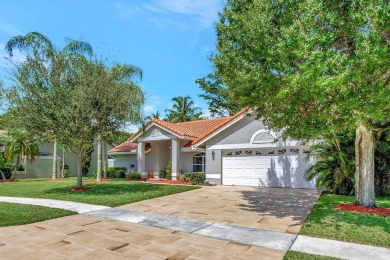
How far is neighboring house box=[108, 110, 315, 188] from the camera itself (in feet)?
53.1

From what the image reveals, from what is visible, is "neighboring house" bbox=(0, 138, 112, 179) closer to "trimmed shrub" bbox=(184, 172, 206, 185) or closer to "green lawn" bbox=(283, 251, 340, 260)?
"trimmed shrub" bbox=(184, 172, 206, 185)

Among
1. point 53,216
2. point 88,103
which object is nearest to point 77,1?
point 88,103

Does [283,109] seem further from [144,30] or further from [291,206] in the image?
[144,30]

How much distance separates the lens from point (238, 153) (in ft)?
59.7

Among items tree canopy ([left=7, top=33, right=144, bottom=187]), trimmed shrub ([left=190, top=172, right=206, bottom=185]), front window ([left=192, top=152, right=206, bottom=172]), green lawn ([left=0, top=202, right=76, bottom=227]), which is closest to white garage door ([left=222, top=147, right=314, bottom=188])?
trimmed shrub ([left=190, top=172, right=206, bottom=185])

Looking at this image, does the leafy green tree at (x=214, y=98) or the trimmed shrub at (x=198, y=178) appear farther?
the leafy green tree at (x=214, y=98)

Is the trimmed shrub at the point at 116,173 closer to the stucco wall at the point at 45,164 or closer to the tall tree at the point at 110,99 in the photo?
the stucco wall at the point at 45,164

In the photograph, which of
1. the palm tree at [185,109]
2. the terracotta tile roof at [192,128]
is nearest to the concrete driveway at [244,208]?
the terracotta tile roof at [192,128]

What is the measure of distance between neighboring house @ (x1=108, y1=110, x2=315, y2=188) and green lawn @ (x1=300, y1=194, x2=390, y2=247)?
525 centimetres

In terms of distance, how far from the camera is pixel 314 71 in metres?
5.71

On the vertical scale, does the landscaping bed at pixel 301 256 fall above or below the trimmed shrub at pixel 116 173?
above

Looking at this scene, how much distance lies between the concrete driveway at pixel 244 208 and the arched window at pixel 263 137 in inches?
167

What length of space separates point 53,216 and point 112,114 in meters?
6.73

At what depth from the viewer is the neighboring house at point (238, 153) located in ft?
53.1
